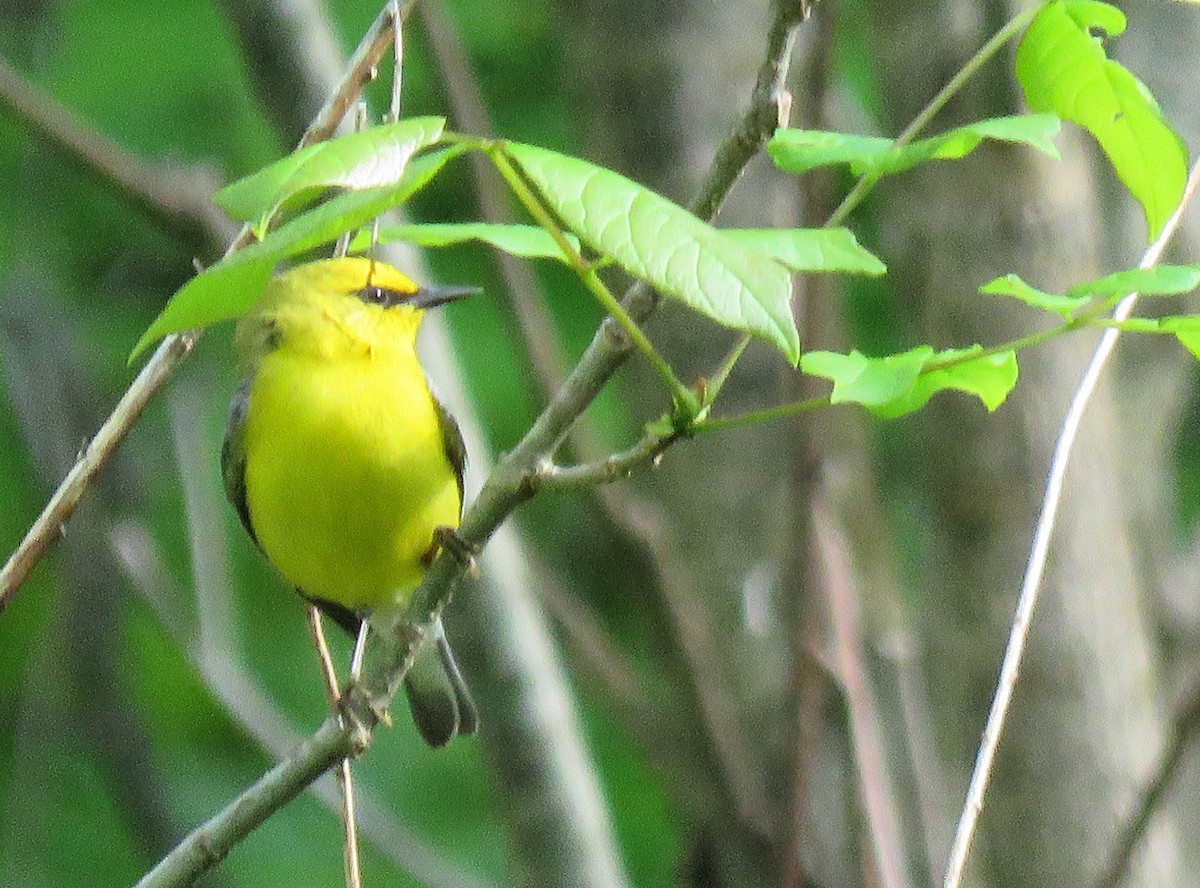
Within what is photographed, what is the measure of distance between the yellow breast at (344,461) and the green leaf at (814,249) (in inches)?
70.7

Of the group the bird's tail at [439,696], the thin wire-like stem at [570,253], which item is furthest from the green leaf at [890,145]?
the bird's tail at [439,696]

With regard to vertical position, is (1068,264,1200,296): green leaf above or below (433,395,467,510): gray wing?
above

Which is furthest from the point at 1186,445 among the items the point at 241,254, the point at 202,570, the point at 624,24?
the point at 241,254

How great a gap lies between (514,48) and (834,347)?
2512 millimetres

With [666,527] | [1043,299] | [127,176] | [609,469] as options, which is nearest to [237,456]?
[127,176]

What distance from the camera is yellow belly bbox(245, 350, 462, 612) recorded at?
319cm

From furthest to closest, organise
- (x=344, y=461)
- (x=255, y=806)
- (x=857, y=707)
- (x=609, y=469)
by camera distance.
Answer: (x=344, y=461) < (x=857, y=707) < (x=255, y=806) < (x=609, y=469)

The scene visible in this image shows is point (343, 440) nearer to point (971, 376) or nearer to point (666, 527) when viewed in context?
point (666, 527)

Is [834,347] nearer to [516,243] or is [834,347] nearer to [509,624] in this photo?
[509,624]

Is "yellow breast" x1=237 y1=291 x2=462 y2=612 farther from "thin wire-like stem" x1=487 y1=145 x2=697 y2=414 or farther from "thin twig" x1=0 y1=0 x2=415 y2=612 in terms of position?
"thin wire-like stem" x1=487 y1=145 x2=697 y2=414

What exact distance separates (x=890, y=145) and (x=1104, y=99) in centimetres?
20

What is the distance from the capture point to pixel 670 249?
1221 millimetres

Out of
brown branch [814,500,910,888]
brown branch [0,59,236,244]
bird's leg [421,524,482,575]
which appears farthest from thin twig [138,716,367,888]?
brown branch [0,59,236,244]

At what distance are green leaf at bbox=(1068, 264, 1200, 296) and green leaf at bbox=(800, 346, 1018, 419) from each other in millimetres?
103
